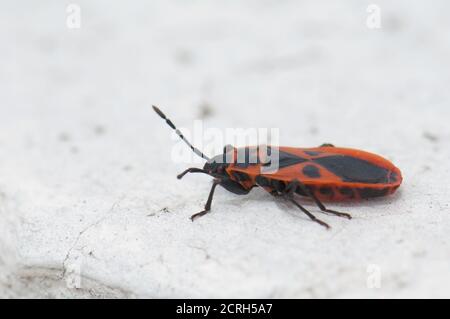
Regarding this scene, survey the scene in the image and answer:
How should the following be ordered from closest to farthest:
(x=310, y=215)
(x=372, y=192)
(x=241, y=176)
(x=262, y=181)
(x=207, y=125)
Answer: (x=310, y=215), (x=372, y=192), (x=262, y=181), (x=241, y=176), (x=207, y=125)

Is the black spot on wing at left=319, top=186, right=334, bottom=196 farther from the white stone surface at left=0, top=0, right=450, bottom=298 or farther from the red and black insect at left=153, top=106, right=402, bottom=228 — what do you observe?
the white stone surface at left=0, top=0, right=450, bottom=298

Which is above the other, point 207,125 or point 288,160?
point 288,160

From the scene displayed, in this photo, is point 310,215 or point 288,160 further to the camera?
point 288,160

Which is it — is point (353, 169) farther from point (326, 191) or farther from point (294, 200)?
point (294, 200)

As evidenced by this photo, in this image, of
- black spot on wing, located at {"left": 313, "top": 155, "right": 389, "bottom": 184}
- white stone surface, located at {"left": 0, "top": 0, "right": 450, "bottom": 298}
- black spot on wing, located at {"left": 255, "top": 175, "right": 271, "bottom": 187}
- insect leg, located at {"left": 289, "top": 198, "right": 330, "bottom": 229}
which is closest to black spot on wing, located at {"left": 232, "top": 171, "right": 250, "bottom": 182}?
black spot on wing, located at {"left": 255, "top": 175, "right": 271, "bottom": 187}

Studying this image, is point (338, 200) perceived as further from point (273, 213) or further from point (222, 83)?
point (222, 83)

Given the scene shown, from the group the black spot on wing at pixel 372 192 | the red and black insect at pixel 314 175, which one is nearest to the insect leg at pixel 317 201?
the red and black insect at pixel 314 175

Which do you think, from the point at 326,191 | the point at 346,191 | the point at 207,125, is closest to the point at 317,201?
the point at 326,191
